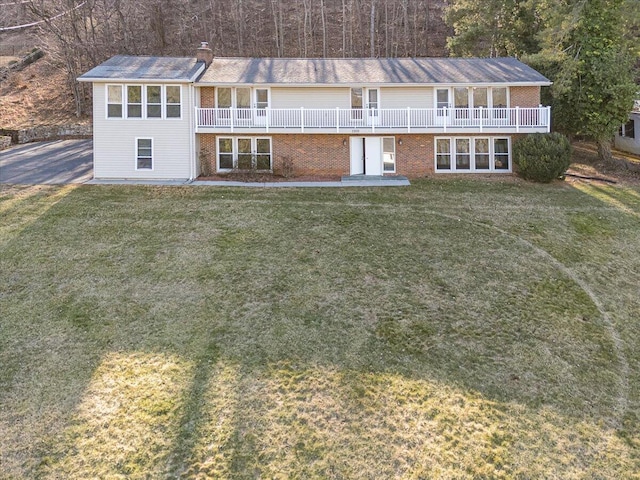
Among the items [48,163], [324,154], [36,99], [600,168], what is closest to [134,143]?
[48,163]

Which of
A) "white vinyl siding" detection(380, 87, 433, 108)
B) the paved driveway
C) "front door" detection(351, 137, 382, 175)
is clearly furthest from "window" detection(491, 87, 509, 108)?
the paved driveway

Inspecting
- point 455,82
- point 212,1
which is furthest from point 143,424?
→ point 212,1

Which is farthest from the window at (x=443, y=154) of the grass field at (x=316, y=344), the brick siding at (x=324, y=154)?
the grass field at (x=316, y=344)

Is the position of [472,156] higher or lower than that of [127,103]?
lower

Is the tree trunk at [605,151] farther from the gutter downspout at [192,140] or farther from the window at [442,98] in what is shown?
the gutter downspout at [192,140]

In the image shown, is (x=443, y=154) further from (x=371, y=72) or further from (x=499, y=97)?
(x=371, y=72)

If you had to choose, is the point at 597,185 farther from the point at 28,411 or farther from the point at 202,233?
the point at 28,411
